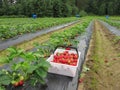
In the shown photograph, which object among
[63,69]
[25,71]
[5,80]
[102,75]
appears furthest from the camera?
[102,75]

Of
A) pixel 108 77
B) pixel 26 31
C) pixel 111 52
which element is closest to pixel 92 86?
pixel 108 77

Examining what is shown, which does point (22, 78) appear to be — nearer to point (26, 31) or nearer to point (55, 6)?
point (26, 31)

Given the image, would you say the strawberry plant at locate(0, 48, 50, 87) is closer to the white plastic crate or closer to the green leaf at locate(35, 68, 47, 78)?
the green leaf at locate(35, 68, 47, 78)

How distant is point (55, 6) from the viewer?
131 feet

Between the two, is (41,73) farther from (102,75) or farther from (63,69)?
(102,75)

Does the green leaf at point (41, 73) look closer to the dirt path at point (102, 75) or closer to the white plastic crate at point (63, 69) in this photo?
the white plastic crate at point (63, 69)

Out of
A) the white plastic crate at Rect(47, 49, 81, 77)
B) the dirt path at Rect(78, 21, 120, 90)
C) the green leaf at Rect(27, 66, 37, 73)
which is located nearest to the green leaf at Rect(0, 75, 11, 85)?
the green leaf at Rect(27, 66, 37, 73)

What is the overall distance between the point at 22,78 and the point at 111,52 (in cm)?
518

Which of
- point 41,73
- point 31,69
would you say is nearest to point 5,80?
point 31,69

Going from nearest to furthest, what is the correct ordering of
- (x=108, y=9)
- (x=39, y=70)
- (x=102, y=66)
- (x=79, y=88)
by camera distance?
(x=39, y=70) < (x=79, y=88) < (x=102, y=66) < (x=108, y=9)

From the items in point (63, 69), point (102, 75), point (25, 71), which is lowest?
point (102, 75)

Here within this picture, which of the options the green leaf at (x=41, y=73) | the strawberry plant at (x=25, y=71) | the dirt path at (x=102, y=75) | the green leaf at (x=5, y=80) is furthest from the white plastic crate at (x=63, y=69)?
the green leaf at (x=5, y=80)

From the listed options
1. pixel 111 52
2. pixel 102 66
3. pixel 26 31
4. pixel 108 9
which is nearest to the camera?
pixel 102 66

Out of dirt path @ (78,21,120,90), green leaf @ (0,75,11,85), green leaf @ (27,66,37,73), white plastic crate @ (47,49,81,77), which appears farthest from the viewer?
dirt path @ (78,21,120,90)
